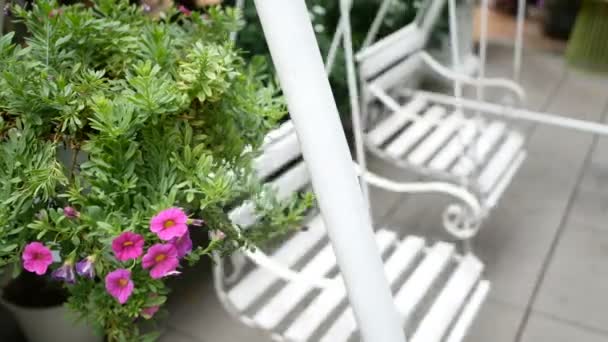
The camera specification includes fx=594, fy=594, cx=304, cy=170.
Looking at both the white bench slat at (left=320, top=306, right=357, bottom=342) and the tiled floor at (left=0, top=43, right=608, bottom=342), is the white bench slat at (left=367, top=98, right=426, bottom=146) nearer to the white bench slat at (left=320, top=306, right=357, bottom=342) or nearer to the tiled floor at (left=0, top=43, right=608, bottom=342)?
the tiled floor at (left=0, top=43, right=608, bottom=342)

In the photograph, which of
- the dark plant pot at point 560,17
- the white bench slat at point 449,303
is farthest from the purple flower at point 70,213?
the dark plant pot at point 560,17

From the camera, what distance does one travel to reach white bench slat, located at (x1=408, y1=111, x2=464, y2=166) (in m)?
1.87

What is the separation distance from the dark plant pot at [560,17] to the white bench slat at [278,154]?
2.85m

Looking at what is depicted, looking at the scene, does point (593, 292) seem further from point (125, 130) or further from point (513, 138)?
point (125, 130)

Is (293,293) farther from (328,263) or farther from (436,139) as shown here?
(436,139)

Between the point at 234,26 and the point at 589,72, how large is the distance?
2666 millimetres

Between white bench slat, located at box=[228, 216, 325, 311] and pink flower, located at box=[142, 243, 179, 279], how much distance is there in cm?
49

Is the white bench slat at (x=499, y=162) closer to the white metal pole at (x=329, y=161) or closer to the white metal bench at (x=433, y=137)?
the white metal bench at (x=433, y=137)

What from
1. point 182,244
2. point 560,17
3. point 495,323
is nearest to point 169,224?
point 182,244

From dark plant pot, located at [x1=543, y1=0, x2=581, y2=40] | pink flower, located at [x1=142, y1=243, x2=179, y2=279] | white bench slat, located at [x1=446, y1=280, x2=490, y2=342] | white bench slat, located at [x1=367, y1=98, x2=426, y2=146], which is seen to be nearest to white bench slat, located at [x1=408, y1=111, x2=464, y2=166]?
white bench slat, located at [x1=367, y1=98, x2=426, y2=146]

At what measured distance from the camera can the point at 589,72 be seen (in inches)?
125

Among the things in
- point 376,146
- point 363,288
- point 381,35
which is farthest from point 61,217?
point 381,35

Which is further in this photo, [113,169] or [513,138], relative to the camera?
[513,138]

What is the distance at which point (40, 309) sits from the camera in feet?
4.83
